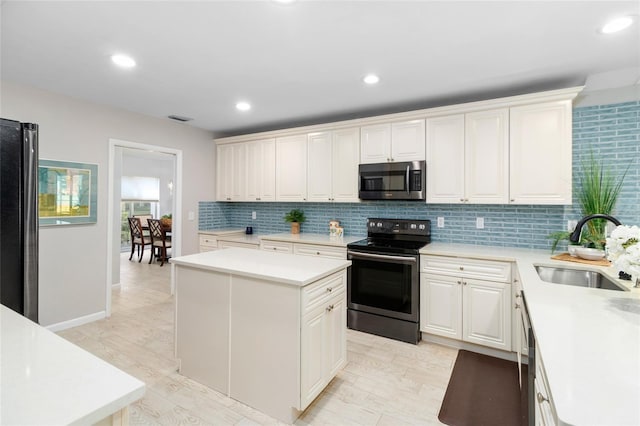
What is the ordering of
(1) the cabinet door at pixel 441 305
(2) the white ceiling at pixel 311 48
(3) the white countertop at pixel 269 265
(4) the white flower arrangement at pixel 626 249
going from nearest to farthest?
1. (4) the white flower arrangement at pixel 626 249
2. (2) the white ceiling at pixel 311 48
3. (3) the white countertop at pixel 269 265
4. (1) the cabinet door at pixel 441 305

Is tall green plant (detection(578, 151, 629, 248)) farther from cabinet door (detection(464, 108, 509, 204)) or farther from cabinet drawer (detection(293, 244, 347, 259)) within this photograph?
cabinet drawer (detection(293, 244, 347, 259))

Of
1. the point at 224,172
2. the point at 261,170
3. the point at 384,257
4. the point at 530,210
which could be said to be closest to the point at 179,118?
the point at 224,172

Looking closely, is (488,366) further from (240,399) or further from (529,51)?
(529,51)

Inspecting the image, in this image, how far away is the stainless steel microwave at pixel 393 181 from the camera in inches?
127

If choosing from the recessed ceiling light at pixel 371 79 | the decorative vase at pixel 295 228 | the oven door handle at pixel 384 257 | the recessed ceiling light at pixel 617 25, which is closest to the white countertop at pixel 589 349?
the oven door handle at pixel 384 257

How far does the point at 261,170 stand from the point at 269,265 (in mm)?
2506

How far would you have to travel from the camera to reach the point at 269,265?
2.17 m

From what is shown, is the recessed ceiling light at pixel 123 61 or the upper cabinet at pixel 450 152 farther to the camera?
the upper cabinet at pixel 450 152

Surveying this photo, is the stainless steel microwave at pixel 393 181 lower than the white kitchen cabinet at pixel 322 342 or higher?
higher

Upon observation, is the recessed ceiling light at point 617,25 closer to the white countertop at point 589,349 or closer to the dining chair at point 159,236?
the white countertop at point 589,349

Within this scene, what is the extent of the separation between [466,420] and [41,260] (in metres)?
3.94

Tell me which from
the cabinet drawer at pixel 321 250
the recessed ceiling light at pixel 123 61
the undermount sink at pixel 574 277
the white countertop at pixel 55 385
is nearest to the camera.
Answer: the white countertop at pixel 55 385

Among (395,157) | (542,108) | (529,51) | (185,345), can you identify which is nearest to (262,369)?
(185,345)

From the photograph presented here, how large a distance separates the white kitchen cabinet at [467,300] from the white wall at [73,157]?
11.8 feet
